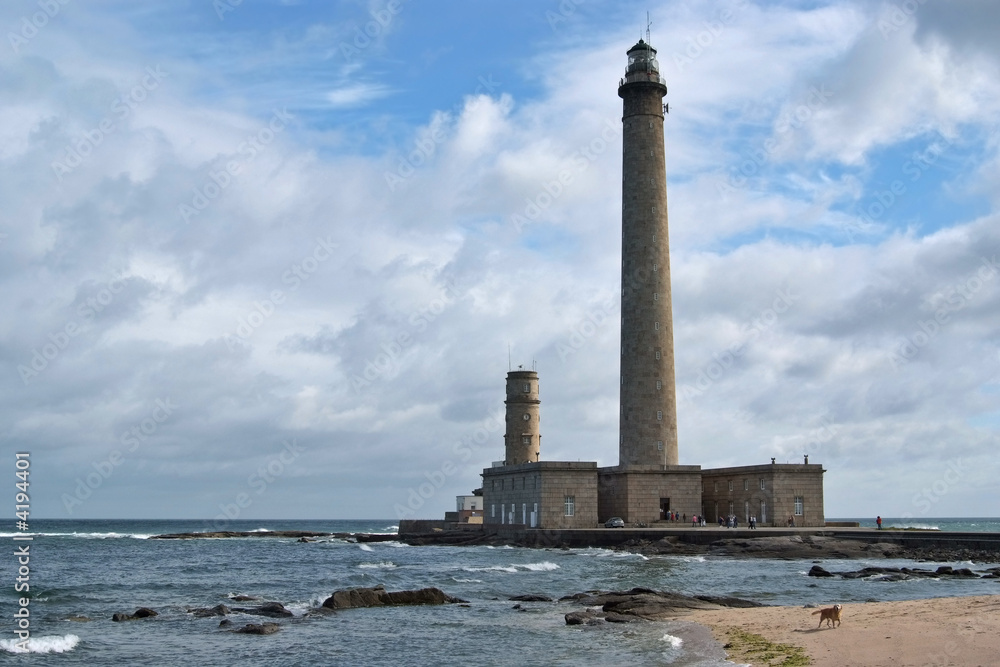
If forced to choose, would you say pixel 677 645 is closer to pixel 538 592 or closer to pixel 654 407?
pixel 538 592

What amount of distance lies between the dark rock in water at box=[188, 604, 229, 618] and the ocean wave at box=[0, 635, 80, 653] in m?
4.62

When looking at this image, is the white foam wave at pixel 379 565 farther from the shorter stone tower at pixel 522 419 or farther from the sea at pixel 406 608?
the shorter stone tower at pixel 522 419

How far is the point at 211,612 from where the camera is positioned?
3016cm

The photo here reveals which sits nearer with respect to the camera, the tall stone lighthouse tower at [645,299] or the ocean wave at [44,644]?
the ocean wave at [44,644]

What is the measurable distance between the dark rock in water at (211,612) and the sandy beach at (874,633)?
1248cm

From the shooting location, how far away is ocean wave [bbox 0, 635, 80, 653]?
24562 millimetres

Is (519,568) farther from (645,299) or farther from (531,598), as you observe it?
(645,299)

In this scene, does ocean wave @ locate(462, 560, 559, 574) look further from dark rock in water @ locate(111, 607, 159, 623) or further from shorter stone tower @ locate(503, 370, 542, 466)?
shorter stone tower @ locate(503, 370, 542, 466)

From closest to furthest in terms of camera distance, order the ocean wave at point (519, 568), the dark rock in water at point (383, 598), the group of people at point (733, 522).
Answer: the dark rock in water at point (383, 598)
the ocean wave at point (519, 568)
the group of people at point (733, 522)

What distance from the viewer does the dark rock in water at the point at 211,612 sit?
2988 centimetres

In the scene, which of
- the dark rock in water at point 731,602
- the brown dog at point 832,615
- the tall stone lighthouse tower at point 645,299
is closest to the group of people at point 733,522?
the tall stone lighthouse tower at point 645,299

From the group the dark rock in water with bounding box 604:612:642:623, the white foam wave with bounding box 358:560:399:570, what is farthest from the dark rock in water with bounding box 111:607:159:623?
→ the white foam wave with bounding box 358:560:399:570

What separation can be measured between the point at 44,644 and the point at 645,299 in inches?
1502

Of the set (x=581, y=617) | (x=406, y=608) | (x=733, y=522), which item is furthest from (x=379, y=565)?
(x=581, y=617)
